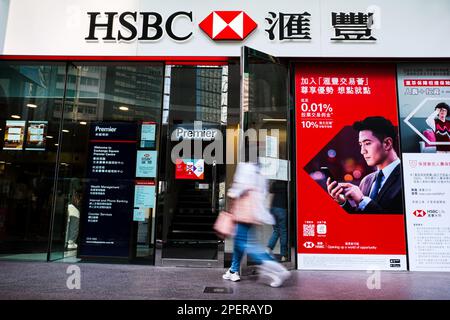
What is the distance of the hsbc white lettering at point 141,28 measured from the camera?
610 cm

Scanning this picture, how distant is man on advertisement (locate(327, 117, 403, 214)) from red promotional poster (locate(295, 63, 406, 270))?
0.05ft

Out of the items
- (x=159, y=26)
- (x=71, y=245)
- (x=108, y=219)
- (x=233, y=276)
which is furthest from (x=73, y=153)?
(x=233, y=276)

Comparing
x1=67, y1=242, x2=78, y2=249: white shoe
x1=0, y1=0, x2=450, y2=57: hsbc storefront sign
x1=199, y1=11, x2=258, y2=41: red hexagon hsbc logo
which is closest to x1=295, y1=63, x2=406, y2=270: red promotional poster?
x1=0, y1=0, x2=450, y2=57: hsbc storefront sign

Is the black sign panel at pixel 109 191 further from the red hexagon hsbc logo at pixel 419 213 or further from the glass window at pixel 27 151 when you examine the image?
the red hexagon hsbc logo at pixel 419 213

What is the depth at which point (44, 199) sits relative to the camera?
640 centimetres

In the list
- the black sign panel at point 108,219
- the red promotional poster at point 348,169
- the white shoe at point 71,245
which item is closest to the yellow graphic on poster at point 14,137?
the black sign panel at point 108,219

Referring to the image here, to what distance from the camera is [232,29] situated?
602 cm

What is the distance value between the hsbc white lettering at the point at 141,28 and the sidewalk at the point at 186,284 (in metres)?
3.67

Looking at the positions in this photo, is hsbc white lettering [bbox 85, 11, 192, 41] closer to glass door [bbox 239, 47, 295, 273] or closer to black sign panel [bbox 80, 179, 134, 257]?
glass door [bbox 239, 47, 295, 273]

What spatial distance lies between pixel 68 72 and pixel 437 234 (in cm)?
662

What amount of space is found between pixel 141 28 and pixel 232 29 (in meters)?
1.50

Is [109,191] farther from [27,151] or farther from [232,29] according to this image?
[232,29]
